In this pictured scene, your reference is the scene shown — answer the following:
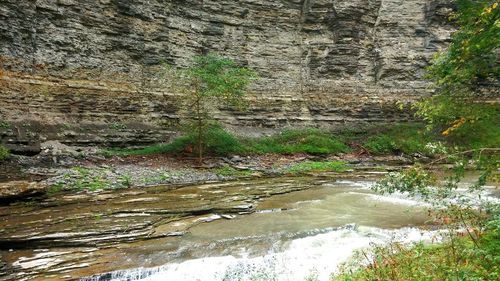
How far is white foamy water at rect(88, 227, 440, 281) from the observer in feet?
20.3

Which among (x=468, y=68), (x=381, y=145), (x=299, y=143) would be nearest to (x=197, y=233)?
(x=468, y=68)

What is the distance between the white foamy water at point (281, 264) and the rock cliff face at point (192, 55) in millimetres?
11170

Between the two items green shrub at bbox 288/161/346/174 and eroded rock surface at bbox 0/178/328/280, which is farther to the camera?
green shrub at bbox 288/161/346/174

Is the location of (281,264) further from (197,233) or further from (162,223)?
(162,223)

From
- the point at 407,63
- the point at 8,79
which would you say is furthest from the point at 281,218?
the point at 407,63

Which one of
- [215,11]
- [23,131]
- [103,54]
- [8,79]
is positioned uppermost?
[215,11]

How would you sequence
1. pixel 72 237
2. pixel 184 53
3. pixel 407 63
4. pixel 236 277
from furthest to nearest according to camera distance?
1. pixel 407 63
2. pixel 184 53
3. pixel 72 237
4. pixel 236 277

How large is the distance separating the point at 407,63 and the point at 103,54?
852 inches

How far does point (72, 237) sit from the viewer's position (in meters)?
7.59

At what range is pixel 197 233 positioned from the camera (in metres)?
8.16

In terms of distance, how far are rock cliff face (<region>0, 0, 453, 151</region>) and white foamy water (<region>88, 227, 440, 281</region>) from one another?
440 inches

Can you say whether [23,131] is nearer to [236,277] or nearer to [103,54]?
[103,54]

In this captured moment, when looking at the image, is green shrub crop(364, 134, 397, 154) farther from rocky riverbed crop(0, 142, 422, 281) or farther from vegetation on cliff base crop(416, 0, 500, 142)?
vegetation on cliff base crop(416, 0, 500, 142)

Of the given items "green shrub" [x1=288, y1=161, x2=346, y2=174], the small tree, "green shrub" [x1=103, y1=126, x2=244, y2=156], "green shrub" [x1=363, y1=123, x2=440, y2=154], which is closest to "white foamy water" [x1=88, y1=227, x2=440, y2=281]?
"green shrub" [x1=288, y1=161, x2=346, y2=174]
